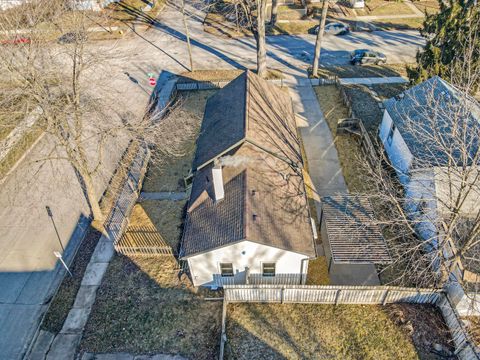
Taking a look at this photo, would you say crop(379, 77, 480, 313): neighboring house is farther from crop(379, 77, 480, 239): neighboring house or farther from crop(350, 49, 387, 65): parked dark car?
crop(350, 49, 387, 65): parked dark car

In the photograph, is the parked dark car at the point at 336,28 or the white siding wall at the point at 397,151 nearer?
the white siding wall at the point at 397,151

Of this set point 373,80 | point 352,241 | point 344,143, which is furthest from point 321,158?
point 373,80

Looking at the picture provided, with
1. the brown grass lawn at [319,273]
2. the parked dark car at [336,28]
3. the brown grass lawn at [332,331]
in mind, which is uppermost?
the parked dark car at [336,28]

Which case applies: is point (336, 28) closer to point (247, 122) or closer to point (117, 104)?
point (117, 104)

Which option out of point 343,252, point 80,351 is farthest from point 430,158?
point 80,351

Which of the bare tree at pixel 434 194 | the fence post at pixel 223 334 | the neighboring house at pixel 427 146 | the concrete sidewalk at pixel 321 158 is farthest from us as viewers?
the concrete sidewalk at pixel 321 158

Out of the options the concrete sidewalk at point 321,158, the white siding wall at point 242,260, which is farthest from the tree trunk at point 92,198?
the concrete sidewalk at point 321,158

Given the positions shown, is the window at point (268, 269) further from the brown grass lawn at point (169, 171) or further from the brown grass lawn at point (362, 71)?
the brown grass lawn at point (362, 71)

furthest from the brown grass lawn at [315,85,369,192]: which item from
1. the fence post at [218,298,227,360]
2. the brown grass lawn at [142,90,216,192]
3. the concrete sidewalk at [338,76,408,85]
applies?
the brown grass lawn at [142,90,216,192]
